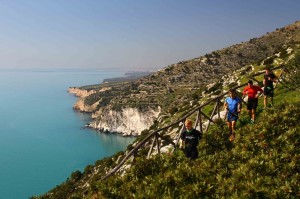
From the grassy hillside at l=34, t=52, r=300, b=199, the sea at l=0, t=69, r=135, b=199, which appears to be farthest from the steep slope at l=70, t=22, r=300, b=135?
the grassy hillside at l=34, t=52, r=300, b=199

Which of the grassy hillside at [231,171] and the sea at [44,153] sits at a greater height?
the grassy hillside at [231,171]

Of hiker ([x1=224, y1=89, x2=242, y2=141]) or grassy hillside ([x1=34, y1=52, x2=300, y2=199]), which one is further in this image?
hiker ([x1=224, y1=89, x2=242, y2=141])

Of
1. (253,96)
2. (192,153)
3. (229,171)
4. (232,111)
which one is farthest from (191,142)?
(253,96)

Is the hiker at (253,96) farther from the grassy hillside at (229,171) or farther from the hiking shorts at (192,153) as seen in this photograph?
the hiking shorts at (192,153)

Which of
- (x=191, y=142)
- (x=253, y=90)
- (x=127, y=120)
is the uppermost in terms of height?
(x=253, y=90)

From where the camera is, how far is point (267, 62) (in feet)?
154

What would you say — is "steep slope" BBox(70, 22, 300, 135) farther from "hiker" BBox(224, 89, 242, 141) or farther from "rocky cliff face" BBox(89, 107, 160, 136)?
"hiker" BBox(224, 89, 242, 141)

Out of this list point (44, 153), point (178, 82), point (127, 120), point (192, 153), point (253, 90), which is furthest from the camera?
point (127, 120)

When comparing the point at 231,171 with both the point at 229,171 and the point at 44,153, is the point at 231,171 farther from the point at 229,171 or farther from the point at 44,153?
the point at 44,153

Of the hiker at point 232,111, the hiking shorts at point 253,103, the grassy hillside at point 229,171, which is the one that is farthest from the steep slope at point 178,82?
the grassy hillside at point 229,171

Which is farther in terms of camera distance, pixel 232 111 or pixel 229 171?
pixel 232 111

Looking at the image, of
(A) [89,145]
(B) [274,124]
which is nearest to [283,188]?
(B) [274,124]

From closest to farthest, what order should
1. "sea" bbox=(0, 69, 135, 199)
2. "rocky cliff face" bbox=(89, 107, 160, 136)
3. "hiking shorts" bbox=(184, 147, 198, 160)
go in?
"hiking shorts" bbox=(184, 147, 198, 160) < "sea" bbox=(0, 69, 135, 199) < "rocky cliff face" bbox=(89, 107, 160, 136)

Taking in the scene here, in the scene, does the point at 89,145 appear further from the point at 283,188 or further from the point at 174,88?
the point at 283,188
